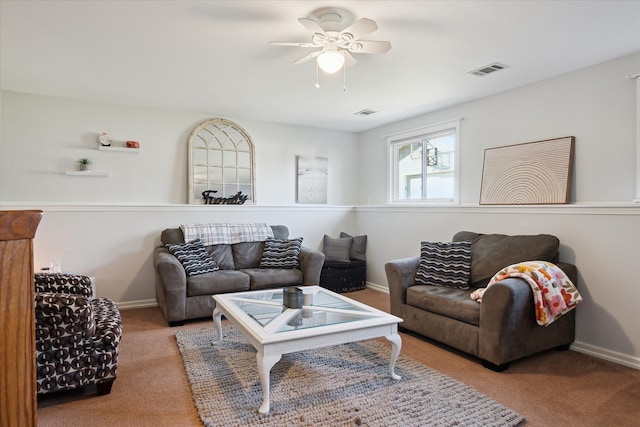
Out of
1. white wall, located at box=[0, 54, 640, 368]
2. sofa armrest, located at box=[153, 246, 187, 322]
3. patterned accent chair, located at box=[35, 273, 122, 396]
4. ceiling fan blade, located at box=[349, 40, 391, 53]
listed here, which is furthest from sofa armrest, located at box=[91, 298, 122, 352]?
ceiling fan blade, located at box=[349, 40, 391, 53]

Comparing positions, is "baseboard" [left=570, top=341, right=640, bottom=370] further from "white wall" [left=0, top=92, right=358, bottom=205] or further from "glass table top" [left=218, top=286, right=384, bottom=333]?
"white wall" [left=0, top=92, right=358, bottom=205]

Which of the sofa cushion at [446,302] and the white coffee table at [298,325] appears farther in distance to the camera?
the sofa cushion at [446,302]

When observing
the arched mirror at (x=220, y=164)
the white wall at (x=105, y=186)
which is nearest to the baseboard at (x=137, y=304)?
the white wall at (x=105, y=186)

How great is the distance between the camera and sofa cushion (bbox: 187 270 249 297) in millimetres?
3752

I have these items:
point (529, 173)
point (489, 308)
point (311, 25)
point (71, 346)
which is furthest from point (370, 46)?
point (71, 346)

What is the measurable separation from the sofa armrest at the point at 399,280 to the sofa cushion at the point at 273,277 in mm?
1174

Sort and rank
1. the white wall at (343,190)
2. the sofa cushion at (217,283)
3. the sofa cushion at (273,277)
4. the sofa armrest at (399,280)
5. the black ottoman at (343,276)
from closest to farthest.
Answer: the white wall at (343,190)
the sofa armrest at (399,280)
the sofa cushion at (217,283)
the sofa cushion at (273,277)
the black ottoman at (343,276)

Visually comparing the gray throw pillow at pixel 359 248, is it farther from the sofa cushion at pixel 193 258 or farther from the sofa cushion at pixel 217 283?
the sofa cushion at pixel 193 258

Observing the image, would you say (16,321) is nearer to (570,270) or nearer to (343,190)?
(570,270)

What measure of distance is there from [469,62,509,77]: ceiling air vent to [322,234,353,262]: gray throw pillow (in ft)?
9.25

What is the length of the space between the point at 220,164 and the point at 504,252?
3.50m

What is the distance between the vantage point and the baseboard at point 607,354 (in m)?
Answer: 2.83

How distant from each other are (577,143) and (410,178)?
85.3 inches

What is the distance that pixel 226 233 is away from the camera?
460 centimetres
